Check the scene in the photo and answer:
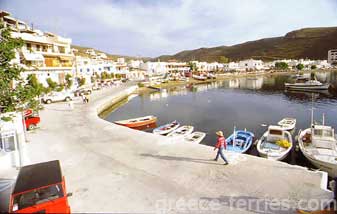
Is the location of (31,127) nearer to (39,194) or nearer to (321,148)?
(39,194)

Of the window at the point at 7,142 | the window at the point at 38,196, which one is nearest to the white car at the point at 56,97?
the window at the point at 7,142

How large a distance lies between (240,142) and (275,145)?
253 cm

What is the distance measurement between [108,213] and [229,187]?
3.86 metres

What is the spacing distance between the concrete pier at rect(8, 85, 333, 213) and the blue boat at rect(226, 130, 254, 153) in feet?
19.6

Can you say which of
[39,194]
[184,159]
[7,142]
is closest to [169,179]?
[184,159]

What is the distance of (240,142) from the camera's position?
17.1 m

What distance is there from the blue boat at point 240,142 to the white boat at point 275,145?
3.39 feet

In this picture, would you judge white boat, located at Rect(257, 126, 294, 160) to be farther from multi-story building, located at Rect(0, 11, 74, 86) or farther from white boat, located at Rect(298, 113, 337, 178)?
multi-story building, located at Rect(0, 11, 74, 86)

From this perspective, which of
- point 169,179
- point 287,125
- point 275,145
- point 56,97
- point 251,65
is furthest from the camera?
point 251,65

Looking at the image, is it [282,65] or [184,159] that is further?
[282,65]

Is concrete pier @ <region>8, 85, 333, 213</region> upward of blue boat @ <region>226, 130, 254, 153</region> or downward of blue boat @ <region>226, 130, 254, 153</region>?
upward

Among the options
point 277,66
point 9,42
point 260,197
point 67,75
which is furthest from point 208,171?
point 277,66

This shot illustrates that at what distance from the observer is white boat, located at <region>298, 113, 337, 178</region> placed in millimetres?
12242

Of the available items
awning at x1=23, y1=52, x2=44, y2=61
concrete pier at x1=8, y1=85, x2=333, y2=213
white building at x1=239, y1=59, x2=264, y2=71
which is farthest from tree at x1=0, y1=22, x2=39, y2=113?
white building at x1=239, y1=59, x2=264, y2=71
